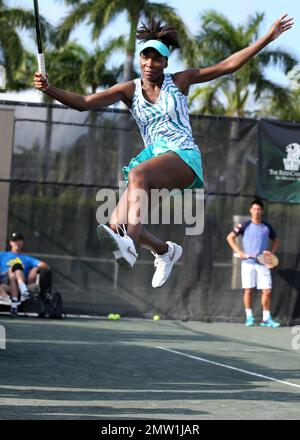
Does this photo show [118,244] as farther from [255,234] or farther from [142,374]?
[255,234]

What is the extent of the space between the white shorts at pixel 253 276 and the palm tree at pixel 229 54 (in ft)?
70.3

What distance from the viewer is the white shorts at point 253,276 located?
14875mm

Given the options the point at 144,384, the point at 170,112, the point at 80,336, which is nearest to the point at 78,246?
the point at 80,336

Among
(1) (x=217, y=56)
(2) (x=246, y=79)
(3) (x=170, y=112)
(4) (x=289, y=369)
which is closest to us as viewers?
(3) (x=170, y=112)

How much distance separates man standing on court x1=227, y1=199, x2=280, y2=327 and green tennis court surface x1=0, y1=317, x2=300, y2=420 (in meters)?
1.79

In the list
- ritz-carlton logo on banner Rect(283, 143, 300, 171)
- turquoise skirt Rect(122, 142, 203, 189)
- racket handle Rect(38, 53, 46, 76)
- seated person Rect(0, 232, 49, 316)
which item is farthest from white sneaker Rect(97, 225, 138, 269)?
ritz-carlton logo on banner Rect(283, 143, 300, 171)

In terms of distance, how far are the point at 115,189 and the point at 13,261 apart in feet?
6.38

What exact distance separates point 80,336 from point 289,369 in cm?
309

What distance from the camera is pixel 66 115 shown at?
15086 mm

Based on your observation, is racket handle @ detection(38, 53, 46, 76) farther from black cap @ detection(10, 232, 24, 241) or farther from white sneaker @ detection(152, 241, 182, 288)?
black cap @ detection(10, 232, 24, 241)

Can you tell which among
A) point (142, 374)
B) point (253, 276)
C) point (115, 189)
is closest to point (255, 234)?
point (253, 276)

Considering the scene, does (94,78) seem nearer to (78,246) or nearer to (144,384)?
(78,246)

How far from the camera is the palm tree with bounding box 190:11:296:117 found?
37.1 meters

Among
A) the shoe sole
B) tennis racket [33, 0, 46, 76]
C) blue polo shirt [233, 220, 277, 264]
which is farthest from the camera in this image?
blue polo shirt [233, 220, 277, 264]
